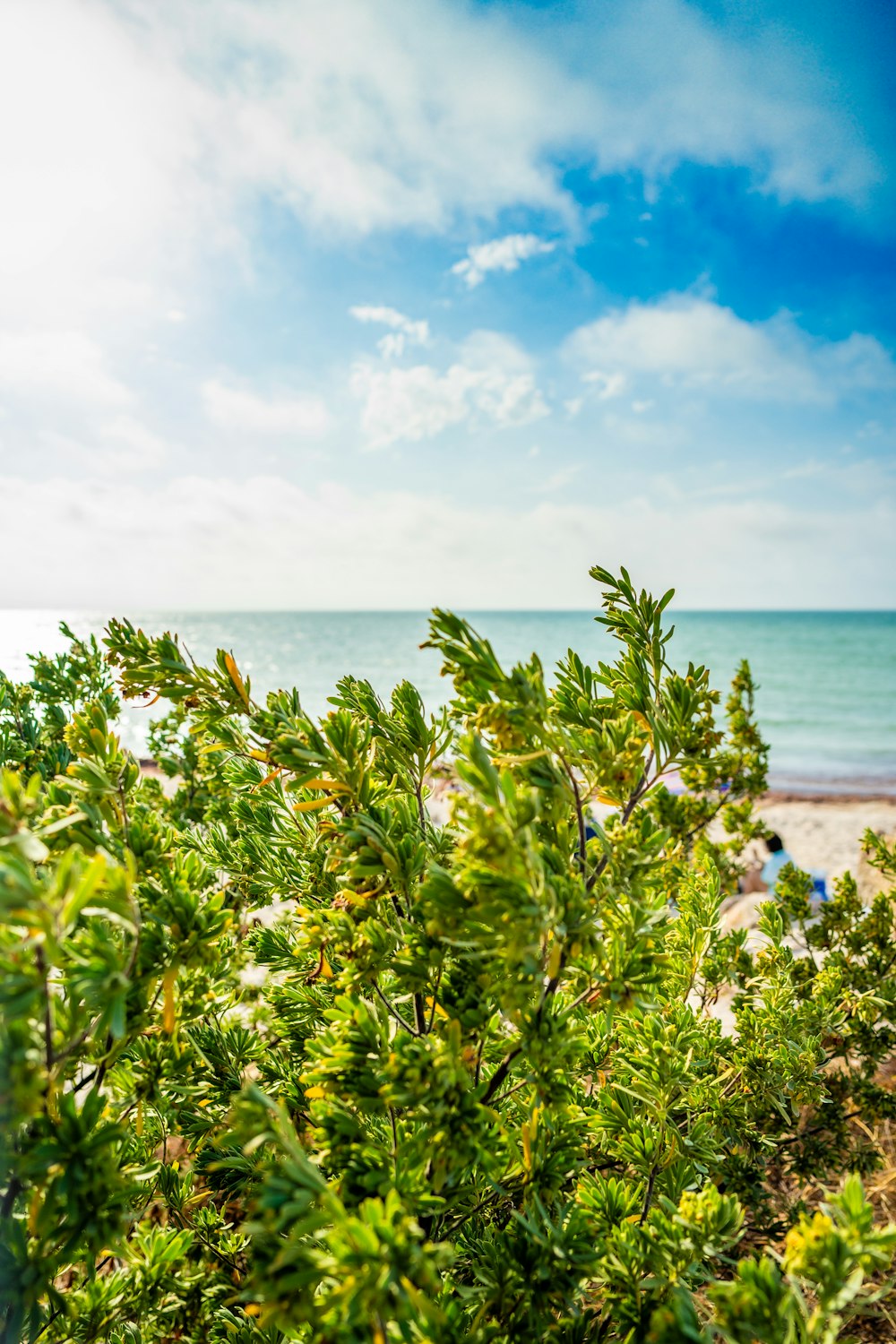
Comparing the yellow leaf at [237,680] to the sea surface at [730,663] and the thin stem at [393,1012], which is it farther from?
the thin stem at [393,1012]

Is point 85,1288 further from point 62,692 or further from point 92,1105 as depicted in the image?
point 62,692

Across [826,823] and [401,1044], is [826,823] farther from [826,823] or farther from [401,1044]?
[401,1044]

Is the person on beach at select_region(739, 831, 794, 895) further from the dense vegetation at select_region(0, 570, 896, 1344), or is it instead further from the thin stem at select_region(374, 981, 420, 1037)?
the thin stem at select_region(374, 981, 420, 1037)

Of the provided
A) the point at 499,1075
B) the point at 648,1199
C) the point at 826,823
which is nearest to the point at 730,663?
the point at 826,823

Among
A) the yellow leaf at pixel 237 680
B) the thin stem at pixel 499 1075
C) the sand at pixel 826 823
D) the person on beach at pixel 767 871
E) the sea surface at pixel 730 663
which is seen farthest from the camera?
the sea surface at pixel 730 663

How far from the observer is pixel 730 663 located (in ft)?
182

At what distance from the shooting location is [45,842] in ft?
3.71

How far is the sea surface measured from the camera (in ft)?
78.2

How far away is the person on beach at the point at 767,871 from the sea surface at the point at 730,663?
15.2ft

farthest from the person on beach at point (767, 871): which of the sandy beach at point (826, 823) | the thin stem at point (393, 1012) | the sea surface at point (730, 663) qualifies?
the thin stem at point (393, 1012)

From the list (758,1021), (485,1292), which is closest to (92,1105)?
(485,1292)

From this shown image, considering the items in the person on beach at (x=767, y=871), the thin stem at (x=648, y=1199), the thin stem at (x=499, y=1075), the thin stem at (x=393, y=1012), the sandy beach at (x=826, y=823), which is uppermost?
the thin stem at (x=393, y=1012)

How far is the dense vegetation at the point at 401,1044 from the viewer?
0.92m

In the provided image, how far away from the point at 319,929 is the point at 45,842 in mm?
511
